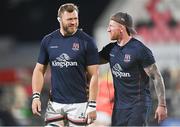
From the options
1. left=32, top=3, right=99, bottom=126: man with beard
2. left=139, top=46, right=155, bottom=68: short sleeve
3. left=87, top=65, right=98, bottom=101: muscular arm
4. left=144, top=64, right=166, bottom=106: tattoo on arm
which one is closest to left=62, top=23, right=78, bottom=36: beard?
left=32, top=3, right=99, bottom=126: man with beard

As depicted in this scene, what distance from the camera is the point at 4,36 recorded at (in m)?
30.5

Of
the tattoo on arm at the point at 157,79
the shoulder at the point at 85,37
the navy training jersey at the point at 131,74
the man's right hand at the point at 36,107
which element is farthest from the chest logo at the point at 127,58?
the man's right hand at the point at 36,107

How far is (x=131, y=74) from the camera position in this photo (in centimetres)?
909

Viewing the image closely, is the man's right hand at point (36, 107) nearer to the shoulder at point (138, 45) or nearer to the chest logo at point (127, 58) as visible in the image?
the chest logo at point (127, 58)

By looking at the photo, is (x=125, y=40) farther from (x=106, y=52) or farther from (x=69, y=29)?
(x=69, y=29)

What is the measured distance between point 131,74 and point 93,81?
49cm

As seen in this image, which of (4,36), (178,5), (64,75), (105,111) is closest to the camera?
(64,75)

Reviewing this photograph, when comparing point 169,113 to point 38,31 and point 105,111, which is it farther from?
point 38,31

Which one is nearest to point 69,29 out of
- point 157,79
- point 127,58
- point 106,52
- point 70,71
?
point 70,71

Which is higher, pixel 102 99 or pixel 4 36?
pixel 4 36

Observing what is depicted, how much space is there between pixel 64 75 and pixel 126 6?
38.1 ft

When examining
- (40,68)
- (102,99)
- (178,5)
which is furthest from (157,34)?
(40,68)

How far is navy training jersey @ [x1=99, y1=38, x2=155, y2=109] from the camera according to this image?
29.7 feet

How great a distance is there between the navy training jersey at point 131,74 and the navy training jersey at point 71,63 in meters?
0.33
